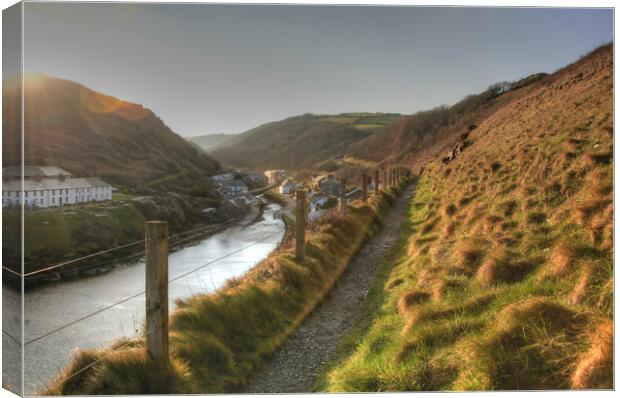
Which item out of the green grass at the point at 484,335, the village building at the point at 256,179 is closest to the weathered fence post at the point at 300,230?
the village building at the point at 256,179

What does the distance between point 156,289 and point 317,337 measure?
2255mm

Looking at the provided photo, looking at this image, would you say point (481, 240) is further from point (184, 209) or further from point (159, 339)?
point (184, 209)

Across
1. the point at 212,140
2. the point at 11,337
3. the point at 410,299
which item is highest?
the point at 212,140

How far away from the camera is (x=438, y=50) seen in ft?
17.1

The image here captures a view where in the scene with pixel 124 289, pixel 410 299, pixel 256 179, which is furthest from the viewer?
pixel 124 289

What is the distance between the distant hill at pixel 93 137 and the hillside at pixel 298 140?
95 cm

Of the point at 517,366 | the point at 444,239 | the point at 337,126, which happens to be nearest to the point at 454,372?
the point at 517,366

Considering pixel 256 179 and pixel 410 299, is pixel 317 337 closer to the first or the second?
pixel 410 299

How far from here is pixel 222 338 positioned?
14.4 ft

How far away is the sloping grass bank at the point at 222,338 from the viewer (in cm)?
333

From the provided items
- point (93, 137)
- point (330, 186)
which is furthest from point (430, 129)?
point (93, 137)

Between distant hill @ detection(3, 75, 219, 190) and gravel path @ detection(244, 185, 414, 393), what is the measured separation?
313cm

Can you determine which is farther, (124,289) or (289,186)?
(124,289)

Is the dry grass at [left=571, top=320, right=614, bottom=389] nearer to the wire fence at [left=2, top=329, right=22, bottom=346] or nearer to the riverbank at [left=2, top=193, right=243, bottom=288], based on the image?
the riverbank at [left=2, top=193, right=243, bottom=288]
